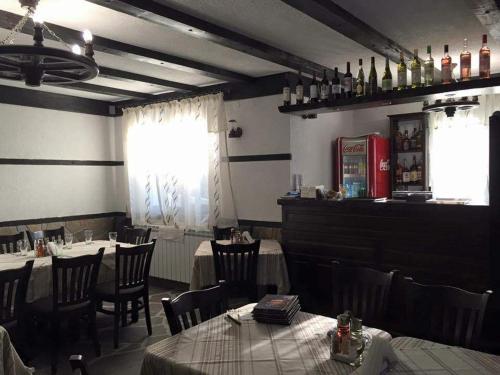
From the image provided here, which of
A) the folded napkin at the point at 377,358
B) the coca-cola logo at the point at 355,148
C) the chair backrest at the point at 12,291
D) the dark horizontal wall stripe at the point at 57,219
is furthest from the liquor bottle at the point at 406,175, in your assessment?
the chair backrest at the point at 12,291

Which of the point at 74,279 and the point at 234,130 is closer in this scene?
the point at 74,279

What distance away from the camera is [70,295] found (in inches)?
127

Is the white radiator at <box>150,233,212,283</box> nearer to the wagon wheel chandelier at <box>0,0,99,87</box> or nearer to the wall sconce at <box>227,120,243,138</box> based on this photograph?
the wall sconce at <box>227,120,243,138</box>

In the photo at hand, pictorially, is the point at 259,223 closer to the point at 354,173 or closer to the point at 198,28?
the point at 354,173

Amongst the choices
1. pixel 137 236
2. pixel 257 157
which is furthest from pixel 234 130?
pixel 137 236

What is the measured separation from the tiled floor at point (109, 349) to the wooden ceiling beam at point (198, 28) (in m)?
2.59

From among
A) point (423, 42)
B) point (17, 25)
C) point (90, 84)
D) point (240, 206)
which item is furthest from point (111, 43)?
point (423, 42)

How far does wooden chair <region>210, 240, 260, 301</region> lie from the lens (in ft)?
12.1

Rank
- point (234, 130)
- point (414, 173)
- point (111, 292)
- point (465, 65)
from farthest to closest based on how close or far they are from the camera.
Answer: point (414, 173) < point (234, 130) < point (111, 292) < point (465, 65)

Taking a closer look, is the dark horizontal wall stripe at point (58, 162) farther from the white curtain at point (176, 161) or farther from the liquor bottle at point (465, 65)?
the liquor bottle at point (465, 65)

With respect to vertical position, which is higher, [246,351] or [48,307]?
[246,351]

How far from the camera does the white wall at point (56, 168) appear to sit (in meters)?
5.01

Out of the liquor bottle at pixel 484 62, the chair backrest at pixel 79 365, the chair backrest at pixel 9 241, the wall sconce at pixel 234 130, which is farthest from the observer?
the wall sconce at pixel 234 130

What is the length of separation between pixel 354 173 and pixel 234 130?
6.15 ft
